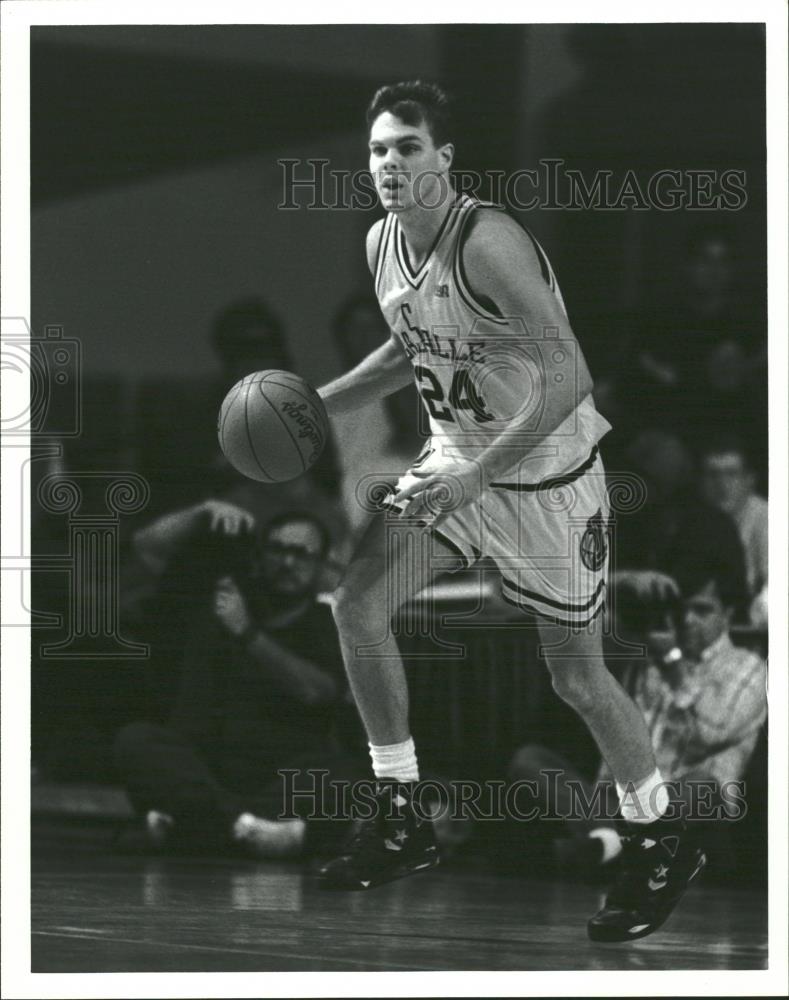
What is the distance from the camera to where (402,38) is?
535 cm

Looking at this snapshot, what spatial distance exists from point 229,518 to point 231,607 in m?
0.34

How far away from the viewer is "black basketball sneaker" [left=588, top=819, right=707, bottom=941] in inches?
205

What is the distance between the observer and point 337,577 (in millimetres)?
5410

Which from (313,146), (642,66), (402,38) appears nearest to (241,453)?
(313,146)

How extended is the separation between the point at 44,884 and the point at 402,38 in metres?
3.43

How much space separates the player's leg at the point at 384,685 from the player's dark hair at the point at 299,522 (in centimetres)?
25

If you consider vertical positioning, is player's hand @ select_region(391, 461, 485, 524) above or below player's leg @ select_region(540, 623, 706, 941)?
above

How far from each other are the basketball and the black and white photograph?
40cm

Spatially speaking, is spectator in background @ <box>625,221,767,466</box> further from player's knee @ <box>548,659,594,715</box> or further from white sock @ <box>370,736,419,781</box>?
white sock @ <box>370,736,419,781</box>

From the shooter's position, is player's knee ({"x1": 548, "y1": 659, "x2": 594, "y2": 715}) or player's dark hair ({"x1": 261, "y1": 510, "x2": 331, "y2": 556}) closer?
player's knee ({"x1": 548, "y1": 659, "x2": 594, "y2": 715})

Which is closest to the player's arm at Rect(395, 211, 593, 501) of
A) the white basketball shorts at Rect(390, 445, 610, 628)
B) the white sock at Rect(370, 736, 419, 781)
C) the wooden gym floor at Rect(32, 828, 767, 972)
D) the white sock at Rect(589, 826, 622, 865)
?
the white basketball shorts at Rect(390, 445, 610, 628)

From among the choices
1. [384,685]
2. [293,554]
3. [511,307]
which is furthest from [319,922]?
[511,307]

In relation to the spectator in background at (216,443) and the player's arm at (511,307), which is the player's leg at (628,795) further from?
the spectator in background at (216,443)

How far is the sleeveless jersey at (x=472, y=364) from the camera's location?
5.09m
